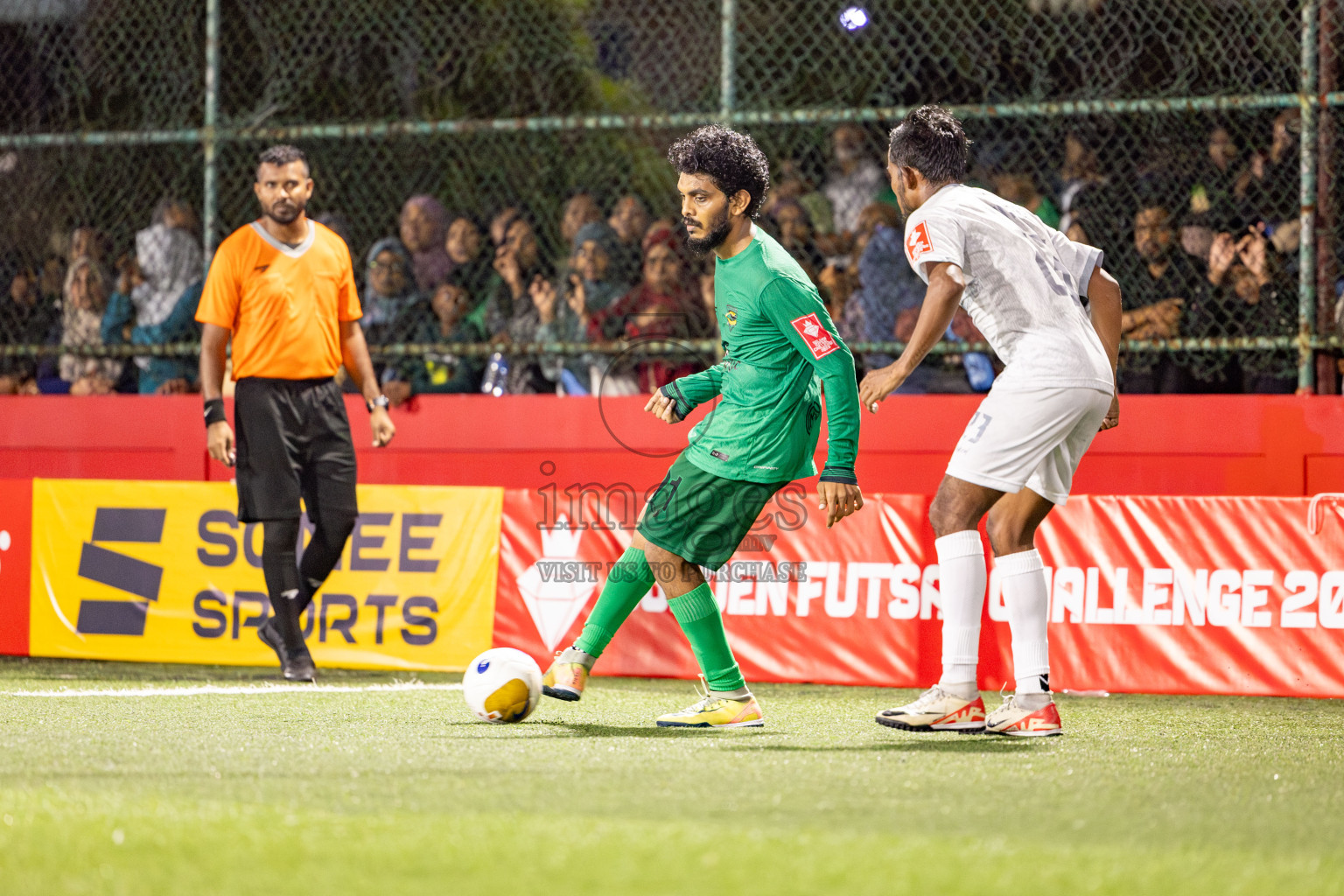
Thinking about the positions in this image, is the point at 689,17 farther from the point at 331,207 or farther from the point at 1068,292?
the point at 1068,292

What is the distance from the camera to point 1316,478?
8055mm

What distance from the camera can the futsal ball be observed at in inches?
209

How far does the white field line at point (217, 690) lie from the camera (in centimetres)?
638

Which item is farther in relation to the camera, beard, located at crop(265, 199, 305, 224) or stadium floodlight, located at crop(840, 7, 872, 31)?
stadium floodlight, located at crop(840, 7, 872, 31)

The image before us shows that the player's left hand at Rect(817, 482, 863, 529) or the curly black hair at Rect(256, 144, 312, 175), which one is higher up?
the curly black hair at Rect(256, 144, 312, 175)

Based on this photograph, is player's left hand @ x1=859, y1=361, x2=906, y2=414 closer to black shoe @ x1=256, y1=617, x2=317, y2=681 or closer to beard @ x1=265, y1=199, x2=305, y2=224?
black shoe @ x1=256, y1=617, x2=317, y2=681

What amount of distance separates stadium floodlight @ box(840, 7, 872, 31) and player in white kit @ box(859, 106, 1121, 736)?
4316 millimetres

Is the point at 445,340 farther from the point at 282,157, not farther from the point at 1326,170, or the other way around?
the point at 1326,170

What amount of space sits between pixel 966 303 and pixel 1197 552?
2514mm

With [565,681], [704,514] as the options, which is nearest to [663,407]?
[704,514]

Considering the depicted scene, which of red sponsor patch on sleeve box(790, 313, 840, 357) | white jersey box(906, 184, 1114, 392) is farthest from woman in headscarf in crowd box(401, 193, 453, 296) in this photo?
white jersey box(906, 184, 1114, 392)

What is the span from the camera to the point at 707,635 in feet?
17.7

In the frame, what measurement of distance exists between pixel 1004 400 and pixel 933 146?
84 cm

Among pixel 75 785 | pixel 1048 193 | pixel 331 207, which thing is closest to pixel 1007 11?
pixel 1048 193
